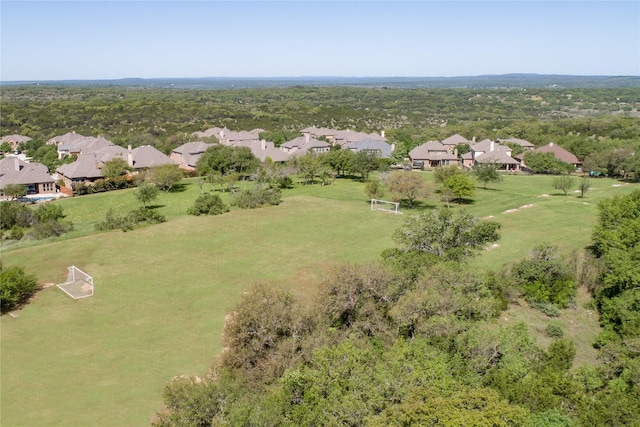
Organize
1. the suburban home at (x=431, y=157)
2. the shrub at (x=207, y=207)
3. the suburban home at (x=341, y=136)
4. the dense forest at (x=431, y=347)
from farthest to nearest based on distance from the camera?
the suburban home at (x=341, y=136) → the suburban home at (x=431, y=157) → the shrub at (x=207, y=207) → the dense forest at (x=431, y=347)

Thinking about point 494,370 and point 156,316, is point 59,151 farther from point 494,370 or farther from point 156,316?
point 494,370

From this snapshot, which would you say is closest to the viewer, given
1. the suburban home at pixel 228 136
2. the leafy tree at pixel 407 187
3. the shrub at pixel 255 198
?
the leafy tree at pixel 407 187

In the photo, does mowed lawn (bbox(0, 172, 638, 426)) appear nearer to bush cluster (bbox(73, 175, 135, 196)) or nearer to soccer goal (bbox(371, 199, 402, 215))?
soccer goal (bbox(371, 199, 402, 215))

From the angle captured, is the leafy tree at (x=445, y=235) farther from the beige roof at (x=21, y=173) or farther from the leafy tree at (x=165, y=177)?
the beige roof at (x=21, y=173)

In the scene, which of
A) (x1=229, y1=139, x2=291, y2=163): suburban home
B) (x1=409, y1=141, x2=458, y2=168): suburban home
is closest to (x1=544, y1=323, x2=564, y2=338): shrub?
(x1=229, y1=139, x2=291, y2=163): suburban home

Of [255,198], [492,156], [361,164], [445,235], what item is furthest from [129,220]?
[492,156]

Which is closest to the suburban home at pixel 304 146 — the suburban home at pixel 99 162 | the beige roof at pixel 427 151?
the beige roof at pixel 427 151

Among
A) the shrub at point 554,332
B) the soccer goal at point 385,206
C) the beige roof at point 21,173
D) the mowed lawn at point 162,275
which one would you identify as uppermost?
the beige roof at point 21,173
